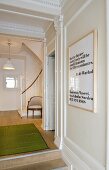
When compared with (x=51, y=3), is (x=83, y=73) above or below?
below

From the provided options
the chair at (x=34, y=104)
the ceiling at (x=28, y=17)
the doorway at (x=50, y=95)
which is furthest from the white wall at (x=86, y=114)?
the chair at (x=34, y=104)

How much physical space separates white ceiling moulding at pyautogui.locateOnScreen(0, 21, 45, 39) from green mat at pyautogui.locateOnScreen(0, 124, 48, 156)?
259 cm

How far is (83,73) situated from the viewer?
81.0 inches

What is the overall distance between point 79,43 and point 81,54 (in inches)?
7.1

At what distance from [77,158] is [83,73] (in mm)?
1254

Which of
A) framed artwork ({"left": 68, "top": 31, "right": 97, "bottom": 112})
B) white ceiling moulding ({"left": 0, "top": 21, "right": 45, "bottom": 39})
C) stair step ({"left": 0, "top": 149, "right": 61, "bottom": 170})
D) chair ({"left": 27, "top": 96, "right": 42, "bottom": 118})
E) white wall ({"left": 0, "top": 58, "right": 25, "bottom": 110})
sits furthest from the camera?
white wall ({"left": 0, "top": 58, "right": 25, "bottom": 110})

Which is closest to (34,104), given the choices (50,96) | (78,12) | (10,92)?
(10,92)

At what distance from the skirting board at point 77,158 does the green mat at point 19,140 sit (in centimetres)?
55

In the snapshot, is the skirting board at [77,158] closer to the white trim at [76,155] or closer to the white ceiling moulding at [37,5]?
the white trim at [76,155]

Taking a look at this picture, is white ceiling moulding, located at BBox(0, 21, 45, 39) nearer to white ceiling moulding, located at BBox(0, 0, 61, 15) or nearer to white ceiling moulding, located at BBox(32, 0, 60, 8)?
white ceiling moulding, located at BBox(0, 0, 61, 15)

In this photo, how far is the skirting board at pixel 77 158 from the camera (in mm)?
1843

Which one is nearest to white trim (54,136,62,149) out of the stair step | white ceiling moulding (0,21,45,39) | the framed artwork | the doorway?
the stair step

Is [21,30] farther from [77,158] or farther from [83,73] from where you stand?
[77,158]

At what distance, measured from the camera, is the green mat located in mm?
2855
